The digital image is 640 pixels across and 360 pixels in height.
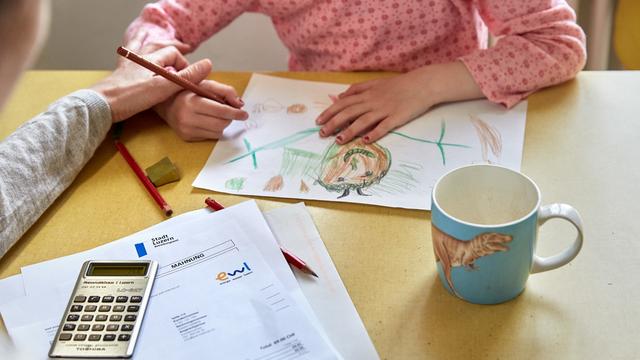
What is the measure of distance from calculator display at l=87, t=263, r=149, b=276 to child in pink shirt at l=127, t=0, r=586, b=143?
250mm

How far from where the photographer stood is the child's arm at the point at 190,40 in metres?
0.89

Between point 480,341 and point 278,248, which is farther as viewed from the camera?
point 278,248

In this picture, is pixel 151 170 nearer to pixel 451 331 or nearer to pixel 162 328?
pixel 162 328

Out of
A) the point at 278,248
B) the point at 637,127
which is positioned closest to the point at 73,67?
the point at 278,248

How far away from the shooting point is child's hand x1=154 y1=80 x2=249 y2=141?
89 cm

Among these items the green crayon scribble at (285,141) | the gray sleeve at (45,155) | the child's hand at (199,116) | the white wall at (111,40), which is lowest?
the white wall at (111,40)

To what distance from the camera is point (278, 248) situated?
0.70 meters

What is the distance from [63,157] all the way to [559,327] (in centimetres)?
59

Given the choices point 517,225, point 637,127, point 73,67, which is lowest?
point 73,67

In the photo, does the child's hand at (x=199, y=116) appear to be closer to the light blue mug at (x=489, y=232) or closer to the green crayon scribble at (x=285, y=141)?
the green crayon scribble at (x=285, y=141)

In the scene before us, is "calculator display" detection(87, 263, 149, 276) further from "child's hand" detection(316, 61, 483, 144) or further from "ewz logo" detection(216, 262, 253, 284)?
"child's hand" detection(316, 61, 483, 144)

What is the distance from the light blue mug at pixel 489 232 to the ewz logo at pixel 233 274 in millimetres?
187

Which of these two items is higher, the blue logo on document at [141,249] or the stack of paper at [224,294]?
the blue logo on document at [141,249]

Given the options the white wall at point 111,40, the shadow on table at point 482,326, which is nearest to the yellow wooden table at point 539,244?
the shadow on table at point 482,326
